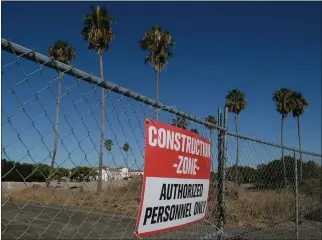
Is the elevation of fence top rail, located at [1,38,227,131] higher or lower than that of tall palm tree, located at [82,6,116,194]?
lower

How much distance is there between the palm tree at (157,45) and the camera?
3164 cm

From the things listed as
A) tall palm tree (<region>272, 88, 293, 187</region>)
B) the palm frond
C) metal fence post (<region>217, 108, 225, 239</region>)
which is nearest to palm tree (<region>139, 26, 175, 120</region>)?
the palm frond

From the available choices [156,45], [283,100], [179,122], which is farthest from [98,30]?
[179,122]

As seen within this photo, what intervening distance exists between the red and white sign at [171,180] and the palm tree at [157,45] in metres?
28.4

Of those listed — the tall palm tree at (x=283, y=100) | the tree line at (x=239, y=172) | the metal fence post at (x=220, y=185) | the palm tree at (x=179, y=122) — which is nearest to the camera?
the tree line at (x=239, y=172)

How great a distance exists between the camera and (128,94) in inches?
117

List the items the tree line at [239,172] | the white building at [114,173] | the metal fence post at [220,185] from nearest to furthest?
the tree line at [239,172] → the white building at [114,173] → the metal fence post at [220,185]

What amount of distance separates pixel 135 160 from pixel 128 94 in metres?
0.51

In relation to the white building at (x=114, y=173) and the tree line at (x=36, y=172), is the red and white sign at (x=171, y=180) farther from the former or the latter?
the tree line at (x=36, y=172)

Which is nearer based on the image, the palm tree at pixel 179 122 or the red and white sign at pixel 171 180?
the red and white sign at pixel 171 180

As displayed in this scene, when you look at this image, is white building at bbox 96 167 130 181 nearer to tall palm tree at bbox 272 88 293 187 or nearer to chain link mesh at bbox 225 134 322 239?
chain link mesh at bbox 225 134 322 239

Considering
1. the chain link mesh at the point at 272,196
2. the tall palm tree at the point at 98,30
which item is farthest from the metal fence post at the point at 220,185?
the tall palm tree at the point at 98,30

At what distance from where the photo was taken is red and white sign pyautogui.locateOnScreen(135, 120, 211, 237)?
2812mm

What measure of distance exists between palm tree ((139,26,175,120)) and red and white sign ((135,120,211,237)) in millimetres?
28421
